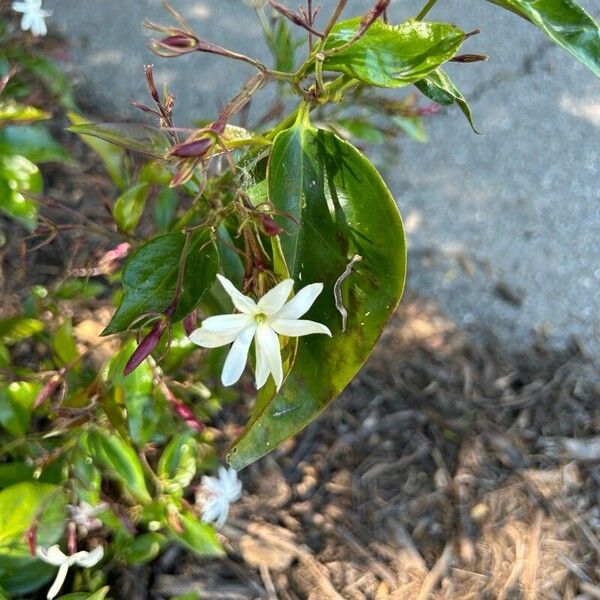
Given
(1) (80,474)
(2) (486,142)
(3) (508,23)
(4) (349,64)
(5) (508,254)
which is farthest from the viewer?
(3) (508,23)

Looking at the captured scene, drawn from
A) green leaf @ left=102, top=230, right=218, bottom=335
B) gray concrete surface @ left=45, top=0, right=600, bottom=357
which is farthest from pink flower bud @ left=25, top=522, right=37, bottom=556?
gray concrete surface @ left=45, top=0, right=600, bottom=357

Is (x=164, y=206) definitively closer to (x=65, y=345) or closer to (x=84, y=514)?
(x=65, y=345)

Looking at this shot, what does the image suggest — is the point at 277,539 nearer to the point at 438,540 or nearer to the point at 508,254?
the point at 438,540

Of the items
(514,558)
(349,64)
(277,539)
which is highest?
(349,64)

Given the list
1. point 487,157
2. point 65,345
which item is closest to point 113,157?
point 65,345

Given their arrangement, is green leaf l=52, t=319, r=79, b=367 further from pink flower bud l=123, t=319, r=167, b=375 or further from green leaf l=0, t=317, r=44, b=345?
pink flower bud l=123, t=319, r=167, b=375

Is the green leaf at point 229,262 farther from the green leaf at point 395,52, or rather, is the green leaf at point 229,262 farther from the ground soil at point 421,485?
the ground soil at point 421,485

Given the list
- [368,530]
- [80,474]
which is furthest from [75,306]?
[368,530]
